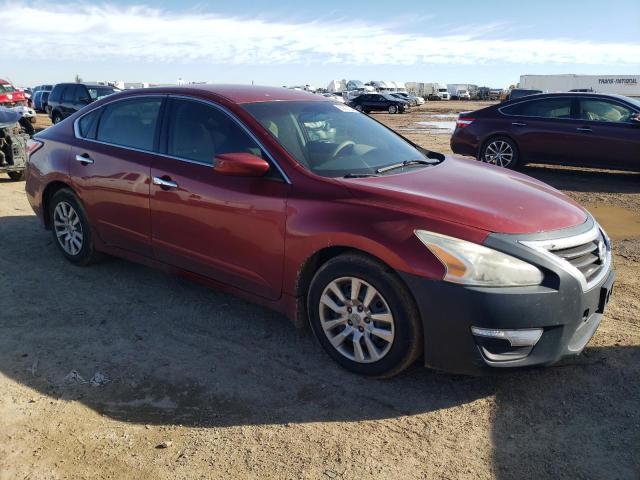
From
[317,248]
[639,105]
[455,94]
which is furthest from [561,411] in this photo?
[455,94]

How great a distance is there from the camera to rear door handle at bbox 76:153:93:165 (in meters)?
4.82

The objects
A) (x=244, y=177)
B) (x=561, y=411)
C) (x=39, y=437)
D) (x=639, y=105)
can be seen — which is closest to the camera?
(x=39, y=437)

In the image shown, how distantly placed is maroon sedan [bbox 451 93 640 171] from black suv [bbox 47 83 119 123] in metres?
14.2

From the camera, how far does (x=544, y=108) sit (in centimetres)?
1008

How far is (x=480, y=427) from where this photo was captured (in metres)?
2.95

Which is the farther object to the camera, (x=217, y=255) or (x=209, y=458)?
(x=217, y=255)

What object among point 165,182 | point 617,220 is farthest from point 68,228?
point 617,220

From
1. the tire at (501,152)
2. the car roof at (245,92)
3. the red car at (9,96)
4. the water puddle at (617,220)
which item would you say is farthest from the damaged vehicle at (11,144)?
the red car at (9,96)

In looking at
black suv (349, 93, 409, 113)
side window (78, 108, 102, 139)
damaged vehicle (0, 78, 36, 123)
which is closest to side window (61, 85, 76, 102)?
damaged vehicle (0, 78, 36, 123)

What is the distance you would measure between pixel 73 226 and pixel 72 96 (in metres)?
17.0

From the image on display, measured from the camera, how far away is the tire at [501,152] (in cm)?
1022

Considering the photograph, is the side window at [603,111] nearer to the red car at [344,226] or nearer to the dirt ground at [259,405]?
the dirt ground at [259,405]

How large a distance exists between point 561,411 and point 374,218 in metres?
1.46

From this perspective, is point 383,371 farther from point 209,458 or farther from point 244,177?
point 244,177
